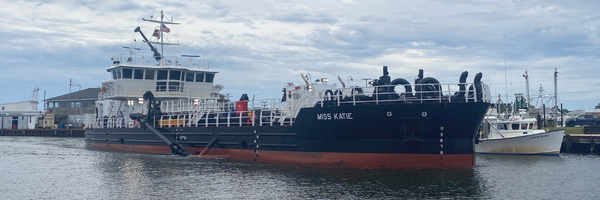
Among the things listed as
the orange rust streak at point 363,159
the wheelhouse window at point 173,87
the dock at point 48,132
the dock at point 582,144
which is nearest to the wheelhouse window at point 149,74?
the wheelhouse window at point 173,87

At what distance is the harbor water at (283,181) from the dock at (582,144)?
26.3 feet

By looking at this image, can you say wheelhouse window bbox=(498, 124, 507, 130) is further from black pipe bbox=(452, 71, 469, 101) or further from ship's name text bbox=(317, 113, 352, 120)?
ship's name text bbox=(317, 113, 352, 120)

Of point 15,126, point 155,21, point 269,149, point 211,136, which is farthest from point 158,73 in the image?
point 15,126

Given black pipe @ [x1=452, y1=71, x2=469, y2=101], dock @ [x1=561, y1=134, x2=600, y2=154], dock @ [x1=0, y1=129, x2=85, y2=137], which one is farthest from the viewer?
dock @ [x1=0, y1=129, x2=85, y2=137]

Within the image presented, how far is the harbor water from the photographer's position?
1544 cm

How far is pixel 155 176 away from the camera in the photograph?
1977 cm

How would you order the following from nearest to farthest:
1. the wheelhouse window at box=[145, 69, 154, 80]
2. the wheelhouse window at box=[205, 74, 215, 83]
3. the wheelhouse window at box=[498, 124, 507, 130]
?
the wheelhouse window at box=[498, 124, 507, 130]
the wheelhouse window at box=[145, 69, 154, 80]
the wheelhouse window at box=[205, 74, 215, 83]

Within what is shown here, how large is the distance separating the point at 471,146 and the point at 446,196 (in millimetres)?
5441

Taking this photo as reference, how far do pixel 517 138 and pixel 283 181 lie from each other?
18499mm

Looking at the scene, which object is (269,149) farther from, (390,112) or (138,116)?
(138,116)

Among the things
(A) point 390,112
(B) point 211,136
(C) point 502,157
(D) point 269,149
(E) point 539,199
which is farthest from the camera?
(C) point 502,157

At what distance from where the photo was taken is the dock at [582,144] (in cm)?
3081

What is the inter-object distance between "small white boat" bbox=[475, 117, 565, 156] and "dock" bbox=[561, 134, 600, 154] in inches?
98.5

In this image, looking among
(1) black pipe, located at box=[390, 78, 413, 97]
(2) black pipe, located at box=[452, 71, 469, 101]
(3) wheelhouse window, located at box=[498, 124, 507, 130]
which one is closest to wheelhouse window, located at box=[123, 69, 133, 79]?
(1) black pipe, located at box=[390, 78, 413, 97]
